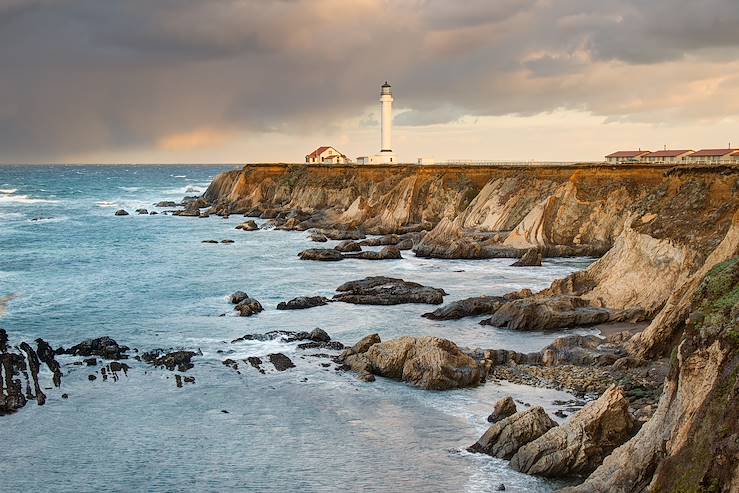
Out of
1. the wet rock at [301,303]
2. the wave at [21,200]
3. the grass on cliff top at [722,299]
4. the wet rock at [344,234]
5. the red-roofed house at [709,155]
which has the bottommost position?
the wet rock at [301,303]

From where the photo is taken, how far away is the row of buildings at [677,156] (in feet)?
251

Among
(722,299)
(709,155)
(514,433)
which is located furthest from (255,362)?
(709,155)

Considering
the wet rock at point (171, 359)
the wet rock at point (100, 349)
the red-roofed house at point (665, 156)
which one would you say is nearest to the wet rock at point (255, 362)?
the wet rock at point (171, 359)

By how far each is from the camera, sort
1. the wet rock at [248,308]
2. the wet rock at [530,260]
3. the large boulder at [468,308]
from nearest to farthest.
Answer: the large boulder at [468,308] < the wet rock at [248,308] < the wet rock at [530,260]

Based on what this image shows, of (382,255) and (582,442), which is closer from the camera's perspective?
(582,442)

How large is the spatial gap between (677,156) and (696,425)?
76.5 metres

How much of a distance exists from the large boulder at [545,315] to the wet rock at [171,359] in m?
12.9

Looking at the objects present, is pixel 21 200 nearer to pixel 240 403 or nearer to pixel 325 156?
pixel 325 156

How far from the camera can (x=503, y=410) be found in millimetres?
21797

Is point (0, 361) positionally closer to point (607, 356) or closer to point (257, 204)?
point (607, 356)

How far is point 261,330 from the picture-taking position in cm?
3422

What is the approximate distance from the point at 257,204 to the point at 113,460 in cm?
8724

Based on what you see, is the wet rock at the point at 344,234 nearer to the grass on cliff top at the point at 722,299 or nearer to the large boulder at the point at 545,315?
the large boulder at the point at 545,315

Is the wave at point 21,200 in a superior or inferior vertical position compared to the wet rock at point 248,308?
superior
